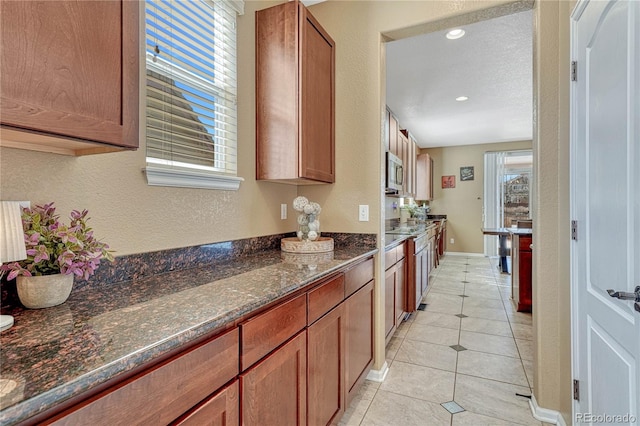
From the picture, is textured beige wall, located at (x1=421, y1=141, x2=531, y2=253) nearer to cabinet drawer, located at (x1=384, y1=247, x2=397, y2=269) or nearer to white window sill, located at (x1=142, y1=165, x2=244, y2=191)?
cabinet drawer, located at (x1=384, y1=247, x2=397, y2=269)

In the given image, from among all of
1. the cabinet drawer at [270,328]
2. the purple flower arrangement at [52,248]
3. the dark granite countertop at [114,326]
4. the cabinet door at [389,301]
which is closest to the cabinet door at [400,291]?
the cabinet door at [389,301]

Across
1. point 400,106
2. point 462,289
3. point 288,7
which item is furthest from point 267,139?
point 462,289

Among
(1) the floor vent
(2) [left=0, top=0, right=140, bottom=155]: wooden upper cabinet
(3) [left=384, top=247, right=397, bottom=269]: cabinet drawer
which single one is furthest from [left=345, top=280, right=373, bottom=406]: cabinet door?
(2) [left=0, top=0, right=140, bottom=155]: wooden upper cabinet

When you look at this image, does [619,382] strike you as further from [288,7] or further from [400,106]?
[400,106]

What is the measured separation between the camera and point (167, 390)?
0.74 m

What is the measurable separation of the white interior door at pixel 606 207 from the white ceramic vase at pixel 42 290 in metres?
1.73

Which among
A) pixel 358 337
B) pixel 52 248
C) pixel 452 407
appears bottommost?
pixel 452 407

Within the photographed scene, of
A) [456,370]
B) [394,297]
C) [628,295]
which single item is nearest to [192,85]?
[628,295]

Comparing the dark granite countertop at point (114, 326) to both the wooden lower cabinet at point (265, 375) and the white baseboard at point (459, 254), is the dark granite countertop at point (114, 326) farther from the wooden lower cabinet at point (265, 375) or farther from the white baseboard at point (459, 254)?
the white baseboard at point (459, 254)

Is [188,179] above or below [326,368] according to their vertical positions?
above

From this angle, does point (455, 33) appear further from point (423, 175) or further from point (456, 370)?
point (423, 175)

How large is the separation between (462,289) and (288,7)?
163 inches

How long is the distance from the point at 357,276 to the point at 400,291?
4.30 ft

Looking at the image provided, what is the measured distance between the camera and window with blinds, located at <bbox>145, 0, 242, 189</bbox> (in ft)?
4.68
